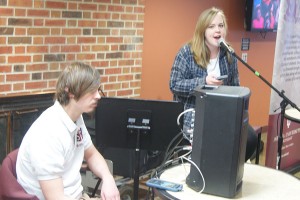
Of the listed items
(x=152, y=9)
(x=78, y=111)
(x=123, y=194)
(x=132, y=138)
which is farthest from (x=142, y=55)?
(x=78, y=111)

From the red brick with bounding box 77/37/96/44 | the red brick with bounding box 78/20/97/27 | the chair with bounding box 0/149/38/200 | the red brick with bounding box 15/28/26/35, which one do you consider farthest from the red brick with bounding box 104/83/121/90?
the chair with bounding box 0/149/38/200

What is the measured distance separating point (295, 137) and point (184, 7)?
163 centimetres

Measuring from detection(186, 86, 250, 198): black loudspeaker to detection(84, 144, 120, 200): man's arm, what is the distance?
42 centimetres

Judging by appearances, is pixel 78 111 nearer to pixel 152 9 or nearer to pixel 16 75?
pixel 16 75

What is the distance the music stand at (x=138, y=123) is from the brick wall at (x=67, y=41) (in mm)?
746

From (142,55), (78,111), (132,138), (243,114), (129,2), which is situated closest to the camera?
(243,114)

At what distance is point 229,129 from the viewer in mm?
1757

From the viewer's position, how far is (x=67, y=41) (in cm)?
316

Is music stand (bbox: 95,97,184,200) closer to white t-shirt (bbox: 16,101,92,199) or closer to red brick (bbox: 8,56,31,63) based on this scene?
white t-shirt (bbox: 16,101,92,199)

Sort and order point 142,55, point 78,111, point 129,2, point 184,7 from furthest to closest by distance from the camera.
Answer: point 184,7 < point 142,55 < point 129,2 < point 78,111

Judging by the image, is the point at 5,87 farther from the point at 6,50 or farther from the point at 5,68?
the point at 6,50

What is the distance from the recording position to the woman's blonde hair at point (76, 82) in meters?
1.89

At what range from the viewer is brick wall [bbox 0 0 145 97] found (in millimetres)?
2830

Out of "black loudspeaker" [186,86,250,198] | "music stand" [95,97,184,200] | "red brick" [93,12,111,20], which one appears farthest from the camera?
"red brick" [93,12,111,20]
